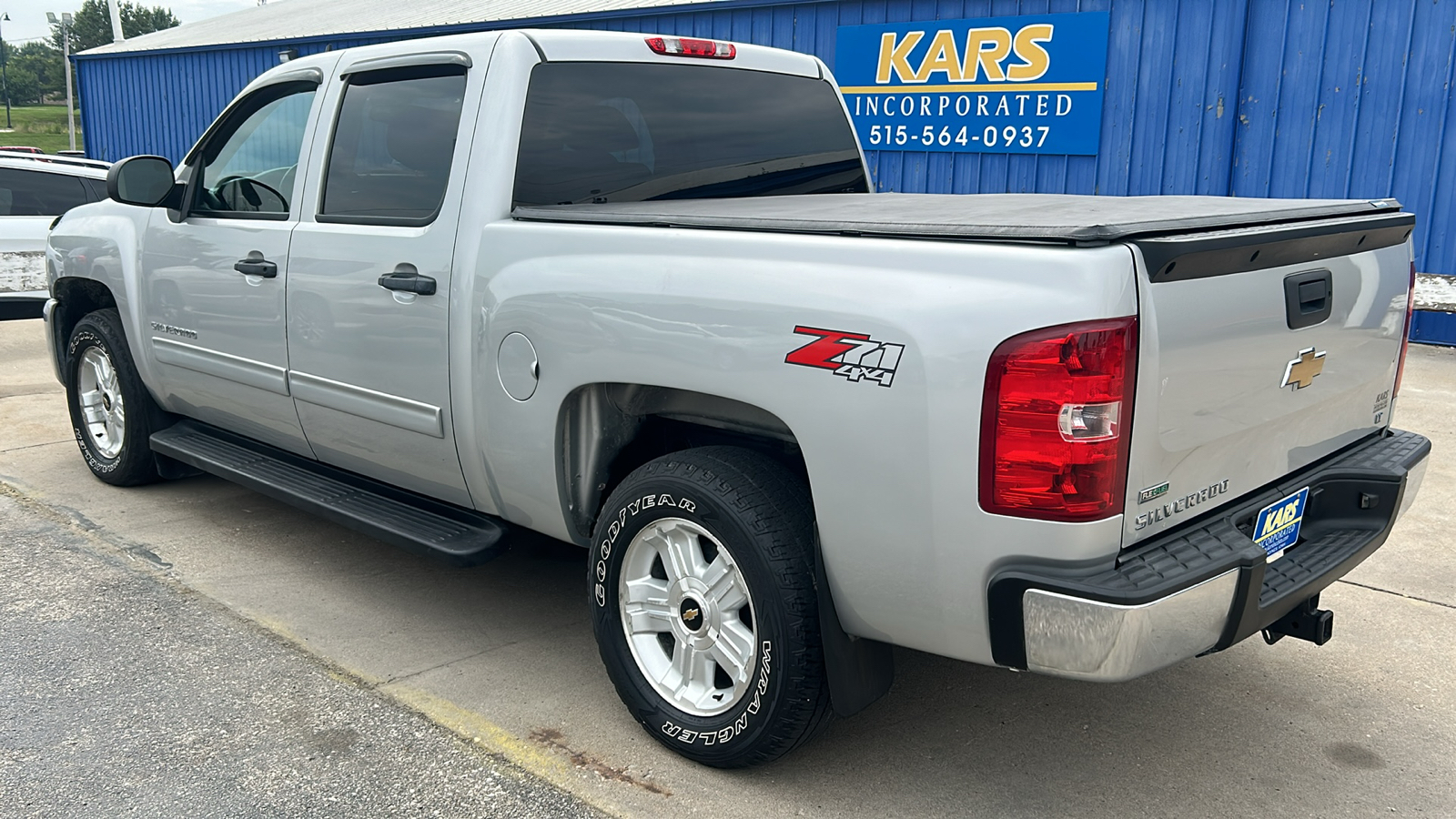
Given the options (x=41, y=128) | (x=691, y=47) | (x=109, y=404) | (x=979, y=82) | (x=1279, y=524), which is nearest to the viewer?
(x=1279, y=524)

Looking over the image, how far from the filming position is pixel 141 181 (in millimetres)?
4527

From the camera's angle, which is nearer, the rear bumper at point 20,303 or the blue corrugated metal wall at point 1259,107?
the blue corrugated metal wall at point 1259,107

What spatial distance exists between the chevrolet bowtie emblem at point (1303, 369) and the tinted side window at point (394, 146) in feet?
Answer: 7.95

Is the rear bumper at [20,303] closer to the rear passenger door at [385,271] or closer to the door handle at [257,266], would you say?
the door handle at [257,266]

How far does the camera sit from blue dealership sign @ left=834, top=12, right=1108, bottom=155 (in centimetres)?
992

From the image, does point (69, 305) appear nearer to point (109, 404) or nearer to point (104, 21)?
point (109, 404)

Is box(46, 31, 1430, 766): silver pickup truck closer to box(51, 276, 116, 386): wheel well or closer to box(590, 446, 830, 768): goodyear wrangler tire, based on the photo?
box(590, 446, 830, 768): goodyear wrangler tire

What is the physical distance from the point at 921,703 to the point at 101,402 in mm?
4258

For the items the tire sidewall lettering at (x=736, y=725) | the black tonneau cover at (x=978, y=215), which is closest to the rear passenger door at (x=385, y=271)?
the black tonneau cover at (x=978, y=215)

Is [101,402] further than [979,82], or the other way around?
[979,82]

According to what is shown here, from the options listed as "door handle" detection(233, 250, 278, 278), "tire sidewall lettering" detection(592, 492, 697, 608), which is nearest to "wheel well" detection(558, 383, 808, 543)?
"tire sidewall lettering" detection(592, 492, 697, 608)

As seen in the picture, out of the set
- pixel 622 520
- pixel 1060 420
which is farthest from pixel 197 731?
pixel 1060 420

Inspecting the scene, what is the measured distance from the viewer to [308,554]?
471cm

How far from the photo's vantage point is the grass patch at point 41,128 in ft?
220
